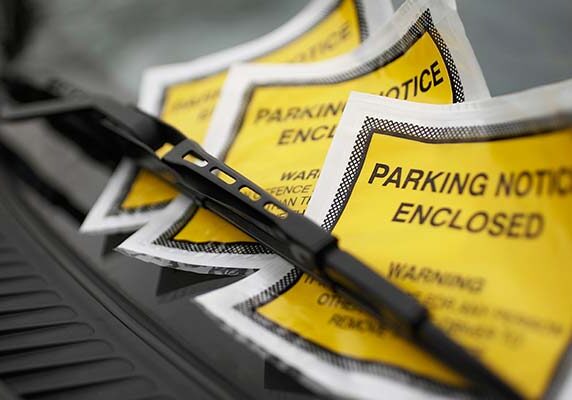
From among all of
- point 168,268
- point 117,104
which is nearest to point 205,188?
point 168,268

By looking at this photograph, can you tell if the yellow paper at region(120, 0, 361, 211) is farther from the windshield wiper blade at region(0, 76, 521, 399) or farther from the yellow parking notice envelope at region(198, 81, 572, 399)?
the yellow parking notice envelope at region(198, 81, 572, 399)

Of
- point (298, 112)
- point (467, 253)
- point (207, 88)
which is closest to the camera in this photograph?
point (467, 253)

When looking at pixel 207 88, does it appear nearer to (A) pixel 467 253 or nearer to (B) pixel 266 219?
(B) pixel 266 219

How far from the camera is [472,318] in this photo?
58 cm

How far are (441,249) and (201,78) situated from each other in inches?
19.8

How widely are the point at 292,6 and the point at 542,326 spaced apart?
685mm

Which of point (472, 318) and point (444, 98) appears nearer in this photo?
point (472, 318)

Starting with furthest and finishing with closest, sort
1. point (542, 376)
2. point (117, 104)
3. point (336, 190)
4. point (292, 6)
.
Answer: point (292, 6) → point (117, 104) → point (336, 190) → point (542, 376)

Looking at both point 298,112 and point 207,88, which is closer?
point 298,112

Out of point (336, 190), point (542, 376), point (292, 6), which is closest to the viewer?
point (542, 376)

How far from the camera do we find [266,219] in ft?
2.27

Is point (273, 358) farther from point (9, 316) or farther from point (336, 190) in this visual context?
point (9, 316)

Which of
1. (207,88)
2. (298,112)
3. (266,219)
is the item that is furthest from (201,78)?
(266,219)

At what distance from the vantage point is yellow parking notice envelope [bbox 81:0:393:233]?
0.86m
